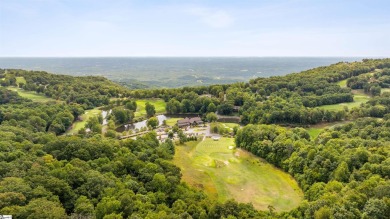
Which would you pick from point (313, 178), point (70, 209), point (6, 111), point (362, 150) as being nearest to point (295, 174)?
point (313, 178)

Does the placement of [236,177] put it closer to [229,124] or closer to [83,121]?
[229,124]

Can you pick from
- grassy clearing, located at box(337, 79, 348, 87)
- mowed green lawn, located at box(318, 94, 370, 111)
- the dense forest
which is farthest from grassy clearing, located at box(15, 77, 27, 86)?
grassy clearing, located at box(337, 79, 348, 87)

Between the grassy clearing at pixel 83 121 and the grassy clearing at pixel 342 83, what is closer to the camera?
the grassy clearing at pixel 83 121

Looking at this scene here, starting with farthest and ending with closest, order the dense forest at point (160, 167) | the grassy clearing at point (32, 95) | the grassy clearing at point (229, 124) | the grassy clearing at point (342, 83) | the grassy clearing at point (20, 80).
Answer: the grassy clearing at point (20, 80) → the grassy clearing at point (342, 83) → the grassy clearing at point (32, 95) → the grassy clearing at point (229, 124) → the dense forest at point (160, 167)

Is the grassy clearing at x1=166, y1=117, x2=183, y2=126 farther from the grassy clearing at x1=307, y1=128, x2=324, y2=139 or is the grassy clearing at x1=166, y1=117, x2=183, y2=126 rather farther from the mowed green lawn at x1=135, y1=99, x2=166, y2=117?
the grassy clearing at x1=307, y1=128, x2=324, y2=139

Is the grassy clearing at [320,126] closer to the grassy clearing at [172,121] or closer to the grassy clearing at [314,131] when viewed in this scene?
the grassy clearing at [314,131]

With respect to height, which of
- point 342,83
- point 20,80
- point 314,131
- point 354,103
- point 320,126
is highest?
point 342,83

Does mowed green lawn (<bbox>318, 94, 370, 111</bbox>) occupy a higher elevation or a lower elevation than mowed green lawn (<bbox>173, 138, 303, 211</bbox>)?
higher

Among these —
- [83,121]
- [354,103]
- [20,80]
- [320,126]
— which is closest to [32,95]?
[20,80]

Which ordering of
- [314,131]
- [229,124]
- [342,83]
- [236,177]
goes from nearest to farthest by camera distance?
[236,177], [314,131], [229,124], [342,83]

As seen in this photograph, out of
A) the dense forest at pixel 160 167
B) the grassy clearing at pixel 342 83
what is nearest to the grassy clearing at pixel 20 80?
the dense forest at pixel 160 167
